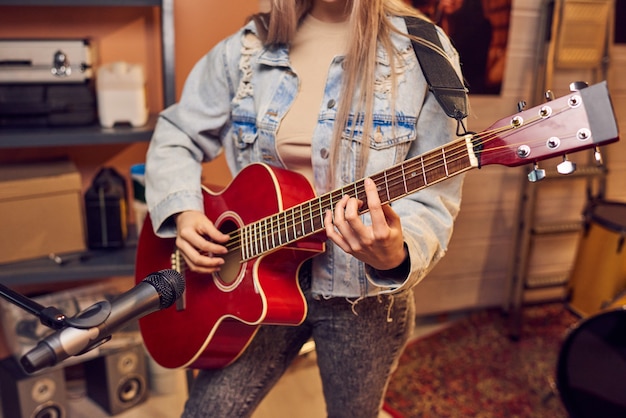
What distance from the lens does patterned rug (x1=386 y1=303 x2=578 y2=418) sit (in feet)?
7.22

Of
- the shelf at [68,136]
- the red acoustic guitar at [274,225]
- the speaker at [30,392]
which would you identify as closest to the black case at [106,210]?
the shelf at [68,136]

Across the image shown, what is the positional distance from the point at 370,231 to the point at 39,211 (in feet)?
4.28

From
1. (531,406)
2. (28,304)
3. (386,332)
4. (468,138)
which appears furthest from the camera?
(531,406)

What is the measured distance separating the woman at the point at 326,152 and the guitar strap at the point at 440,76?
0.03 metres

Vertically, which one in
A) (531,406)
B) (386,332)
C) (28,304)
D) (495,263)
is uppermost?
(28,304)

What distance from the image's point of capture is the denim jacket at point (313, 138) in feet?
3.68

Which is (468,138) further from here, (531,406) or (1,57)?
(531,406)

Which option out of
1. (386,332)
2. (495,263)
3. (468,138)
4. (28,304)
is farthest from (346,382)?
(495,263)

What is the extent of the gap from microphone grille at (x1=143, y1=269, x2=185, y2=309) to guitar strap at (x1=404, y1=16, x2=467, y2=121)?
0.53 m

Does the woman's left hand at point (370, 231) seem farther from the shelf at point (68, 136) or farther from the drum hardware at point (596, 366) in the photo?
the drum hardware at point (596, 366)

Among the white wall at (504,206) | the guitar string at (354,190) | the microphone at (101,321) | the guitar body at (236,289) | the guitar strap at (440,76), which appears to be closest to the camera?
the microphone at (101,321)

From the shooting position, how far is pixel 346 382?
1.23 metres

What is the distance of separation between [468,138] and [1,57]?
1.40 m

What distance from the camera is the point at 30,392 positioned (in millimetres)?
1974
